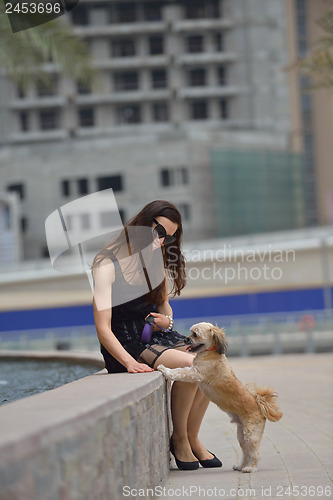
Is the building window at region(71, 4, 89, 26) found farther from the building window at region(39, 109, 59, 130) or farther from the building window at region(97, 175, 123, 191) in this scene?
the building window at region(97, 175, 123, 191)

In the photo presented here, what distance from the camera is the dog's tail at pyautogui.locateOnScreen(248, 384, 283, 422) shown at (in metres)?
5.20

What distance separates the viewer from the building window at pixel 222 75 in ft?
227

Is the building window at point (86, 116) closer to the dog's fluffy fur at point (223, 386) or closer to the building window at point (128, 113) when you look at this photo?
the building window at point (128, 113)

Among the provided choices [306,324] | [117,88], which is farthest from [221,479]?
[117,88]

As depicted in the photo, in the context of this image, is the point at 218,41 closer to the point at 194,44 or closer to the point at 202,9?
the point at 194,44

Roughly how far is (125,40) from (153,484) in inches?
2654

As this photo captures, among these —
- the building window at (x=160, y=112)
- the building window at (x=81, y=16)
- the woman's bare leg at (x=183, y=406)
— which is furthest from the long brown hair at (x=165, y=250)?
the building window at (x=81, y=16)

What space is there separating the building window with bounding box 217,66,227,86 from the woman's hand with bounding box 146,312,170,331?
65381 millimetres

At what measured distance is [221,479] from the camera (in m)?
5.13

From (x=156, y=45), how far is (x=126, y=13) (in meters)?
3.65

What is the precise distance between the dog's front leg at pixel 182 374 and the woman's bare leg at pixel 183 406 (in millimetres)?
128

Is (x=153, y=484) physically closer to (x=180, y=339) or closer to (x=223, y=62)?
(x=180, y=339)

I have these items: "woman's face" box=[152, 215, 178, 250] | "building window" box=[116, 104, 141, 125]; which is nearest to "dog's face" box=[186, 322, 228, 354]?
"woman's face" box=[152, 215, 178, 250]

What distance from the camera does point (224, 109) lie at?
6888 centimetres
